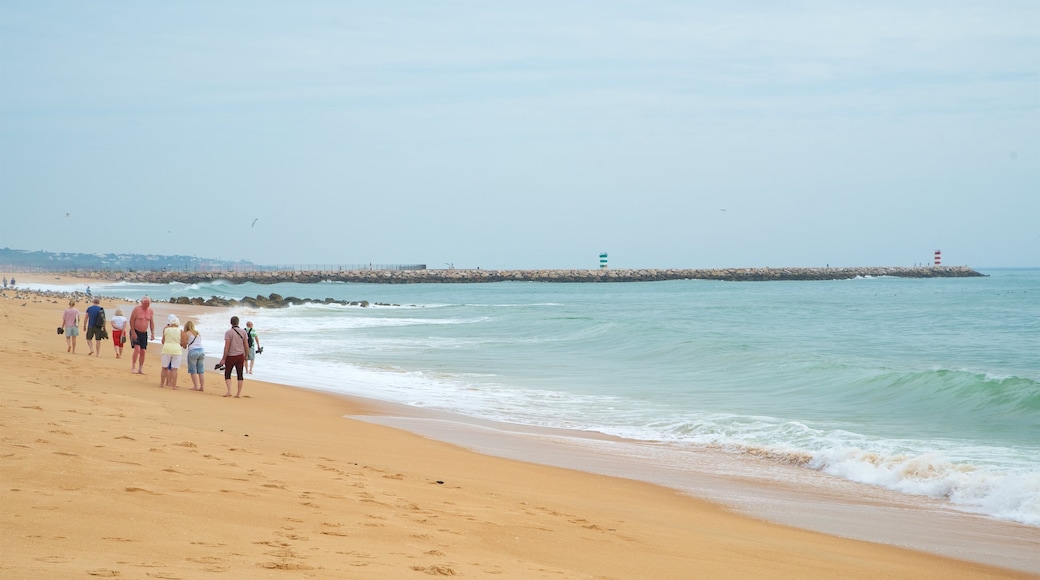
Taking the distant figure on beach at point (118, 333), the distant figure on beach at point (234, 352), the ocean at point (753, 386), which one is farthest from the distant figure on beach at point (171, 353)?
the distant figure on beach at point (118, 333)

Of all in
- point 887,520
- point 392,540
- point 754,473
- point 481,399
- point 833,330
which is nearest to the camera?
point 392,540

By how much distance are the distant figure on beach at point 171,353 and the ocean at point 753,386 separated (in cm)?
314

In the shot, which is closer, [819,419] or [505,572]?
[505,572]

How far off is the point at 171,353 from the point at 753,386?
35.3 feet

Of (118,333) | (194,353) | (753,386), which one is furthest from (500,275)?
(194,353)

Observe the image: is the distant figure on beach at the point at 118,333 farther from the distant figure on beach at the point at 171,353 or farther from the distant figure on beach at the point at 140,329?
the distant figure on beach at the point at 171,353

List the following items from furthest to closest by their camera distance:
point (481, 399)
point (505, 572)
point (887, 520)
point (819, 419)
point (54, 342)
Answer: point (54, 342), point (481, 399), point (819, 419), point (887, 520), point (505, 572)

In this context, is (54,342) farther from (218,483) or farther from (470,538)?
(470,538)

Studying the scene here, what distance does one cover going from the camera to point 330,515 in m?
5.99

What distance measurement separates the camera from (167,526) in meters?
5.20

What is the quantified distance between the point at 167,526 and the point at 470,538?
1.83 meters

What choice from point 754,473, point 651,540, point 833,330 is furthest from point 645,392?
point 833,330

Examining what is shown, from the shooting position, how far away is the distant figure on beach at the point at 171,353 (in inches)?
548

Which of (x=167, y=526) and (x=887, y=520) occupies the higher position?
(x=167, y=526)
